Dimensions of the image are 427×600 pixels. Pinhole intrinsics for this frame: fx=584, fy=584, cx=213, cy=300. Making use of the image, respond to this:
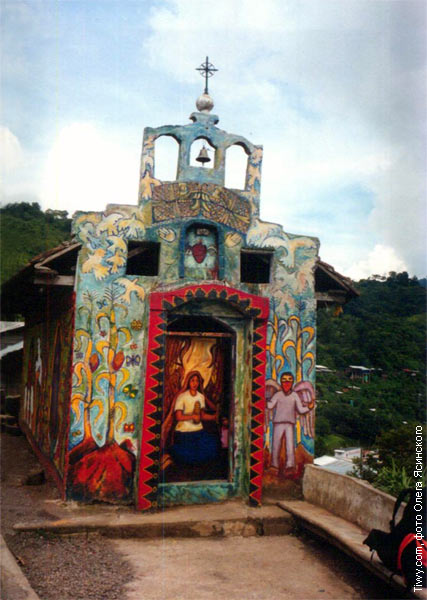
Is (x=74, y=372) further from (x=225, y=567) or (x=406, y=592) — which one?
(x=406, y=592)

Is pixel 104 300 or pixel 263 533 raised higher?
pixel 104 300

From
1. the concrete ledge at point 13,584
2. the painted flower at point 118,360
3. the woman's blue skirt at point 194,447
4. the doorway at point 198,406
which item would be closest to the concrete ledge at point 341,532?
the doorway at point 198,406

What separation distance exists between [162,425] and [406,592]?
437 cm

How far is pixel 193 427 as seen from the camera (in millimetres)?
9453

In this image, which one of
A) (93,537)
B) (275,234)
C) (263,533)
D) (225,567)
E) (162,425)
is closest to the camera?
(225,567)

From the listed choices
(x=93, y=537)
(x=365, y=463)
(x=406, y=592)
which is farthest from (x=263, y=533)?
(x=365, y=463)

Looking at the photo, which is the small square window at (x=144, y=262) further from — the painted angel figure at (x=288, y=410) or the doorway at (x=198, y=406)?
the painted angel figure at (x=288, y=410)

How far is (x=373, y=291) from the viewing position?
100 ft

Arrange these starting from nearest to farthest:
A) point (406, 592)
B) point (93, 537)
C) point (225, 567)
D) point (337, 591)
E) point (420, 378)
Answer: point (406, 592), point (337, 591), point (225, 567), point (93, 537), point (420, 378)

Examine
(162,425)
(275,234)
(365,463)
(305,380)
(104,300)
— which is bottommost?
(365,463)

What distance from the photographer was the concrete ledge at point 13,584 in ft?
15.6

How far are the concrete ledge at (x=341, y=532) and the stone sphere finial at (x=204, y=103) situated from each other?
21.0 ft

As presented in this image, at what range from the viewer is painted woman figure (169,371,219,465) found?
30.8 feet

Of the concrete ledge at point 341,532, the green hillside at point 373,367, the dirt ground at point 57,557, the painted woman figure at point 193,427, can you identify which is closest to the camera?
the concrete ledge at point 341,532
